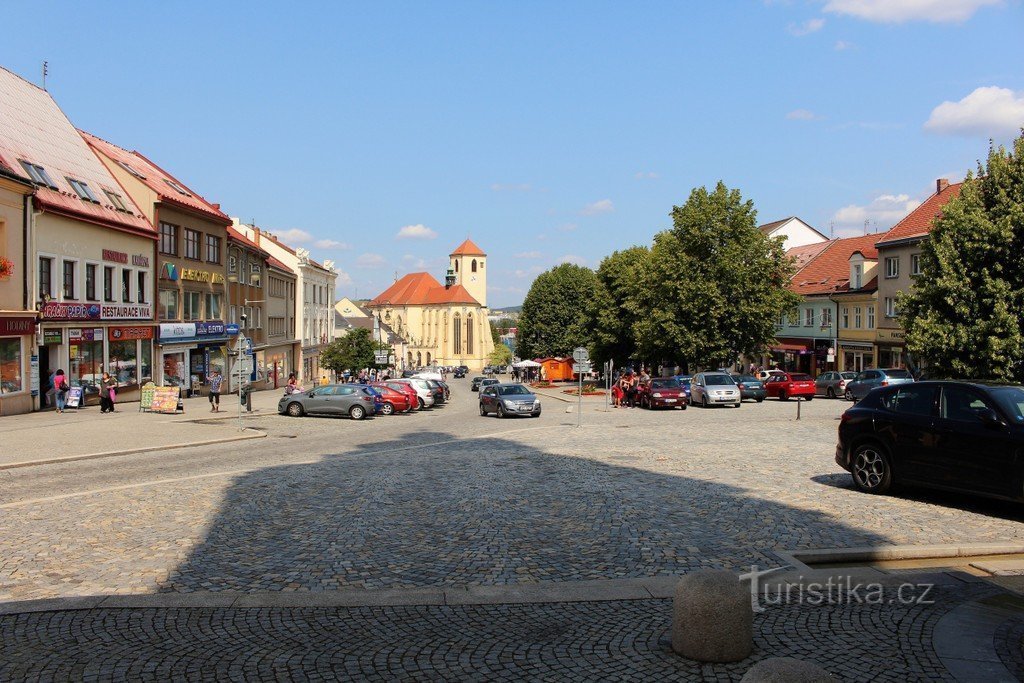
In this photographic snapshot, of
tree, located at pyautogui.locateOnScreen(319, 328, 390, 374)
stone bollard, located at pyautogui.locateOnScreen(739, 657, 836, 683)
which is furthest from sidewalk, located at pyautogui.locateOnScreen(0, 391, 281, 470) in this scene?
tree, located at pyautogui.locateOnScreen(319, 328, 390, 374)

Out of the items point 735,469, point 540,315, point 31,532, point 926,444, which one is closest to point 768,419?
point 735,469

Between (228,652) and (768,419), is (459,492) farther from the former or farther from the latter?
(768,419)

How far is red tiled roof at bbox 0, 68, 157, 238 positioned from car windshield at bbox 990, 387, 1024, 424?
30.8m

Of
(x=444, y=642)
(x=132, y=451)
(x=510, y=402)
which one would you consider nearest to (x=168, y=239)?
(x=510, y=402)

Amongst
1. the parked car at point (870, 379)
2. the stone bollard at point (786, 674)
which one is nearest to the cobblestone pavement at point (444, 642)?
the stone bollard at point (786, 674)

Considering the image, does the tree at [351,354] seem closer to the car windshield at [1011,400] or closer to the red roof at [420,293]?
the car windshield at [1011,400]

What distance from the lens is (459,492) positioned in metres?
13.5

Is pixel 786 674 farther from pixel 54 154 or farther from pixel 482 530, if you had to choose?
pixel 54 154

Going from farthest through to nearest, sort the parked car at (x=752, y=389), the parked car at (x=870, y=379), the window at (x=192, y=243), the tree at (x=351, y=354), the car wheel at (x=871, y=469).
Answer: the tree at (x=351, y=354) → the window at (x=192, y=243) → the parked car at (x=752, y=389) → the parked car at (x=870, y=379) → the car wheel at (x=871, y=469)

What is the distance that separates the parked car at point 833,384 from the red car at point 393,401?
2169 cm

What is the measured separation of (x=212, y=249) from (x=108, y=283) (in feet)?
40.5

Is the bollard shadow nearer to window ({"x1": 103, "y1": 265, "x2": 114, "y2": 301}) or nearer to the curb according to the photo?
the curb

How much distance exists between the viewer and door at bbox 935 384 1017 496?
10562 millimetres

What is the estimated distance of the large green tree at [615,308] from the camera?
69938 millimetres
